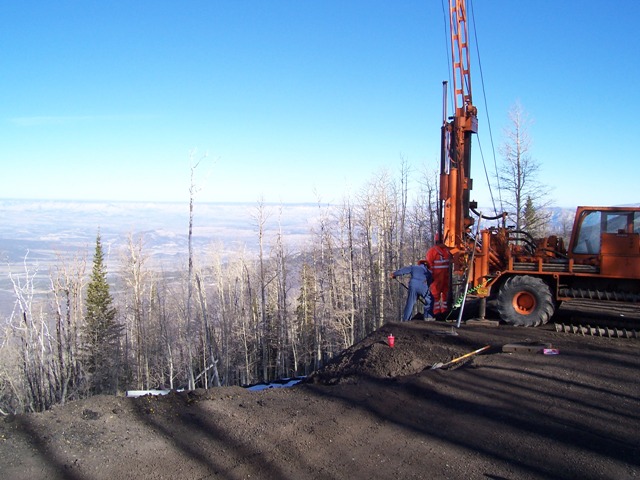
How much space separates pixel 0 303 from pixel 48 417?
198 ft

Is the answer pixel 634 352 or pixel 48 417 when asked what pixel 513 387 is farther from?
pixel 48 417

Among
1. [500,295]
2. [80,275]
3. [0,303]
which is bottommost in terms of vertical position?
[0,303]

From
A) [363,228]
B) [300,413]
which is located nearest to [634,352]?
[300,413]

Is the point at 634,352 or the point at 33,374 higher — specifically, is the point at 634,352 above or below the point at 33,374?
above

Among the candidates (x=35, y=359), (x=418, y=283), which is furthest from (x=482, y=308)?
(x=35, y=359)

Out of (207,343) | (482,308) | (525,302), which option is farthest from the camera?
(207,343)

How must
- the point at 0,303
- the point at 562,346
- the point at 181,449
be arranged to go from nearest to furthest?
1. the point at 181,449
2. the point at 562,346
3. the point at 0,303

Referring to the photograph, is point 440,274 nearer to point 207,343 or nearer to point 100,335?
point 207,343

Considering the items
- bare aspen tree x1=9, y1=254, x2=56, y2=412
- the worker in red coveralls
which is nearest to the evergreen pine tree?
bare aspen tree x1=9, y1=254, x2=56, y2=412

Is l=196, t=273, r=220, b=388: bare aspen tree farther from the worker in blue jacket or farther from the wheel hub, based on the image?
the wheel hub

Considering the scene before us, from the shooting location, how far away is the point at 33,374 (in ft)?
74.5

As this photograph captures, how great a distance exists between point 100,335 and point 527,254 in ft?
79.4

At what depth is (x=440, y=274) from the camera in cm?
1148

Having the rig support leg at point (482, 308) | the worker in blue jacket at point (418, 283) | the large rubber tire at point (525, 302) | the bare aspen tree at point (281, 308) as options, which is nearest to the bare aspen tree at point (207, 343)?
the bare aspen tree at point (281, 308)
